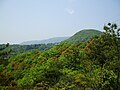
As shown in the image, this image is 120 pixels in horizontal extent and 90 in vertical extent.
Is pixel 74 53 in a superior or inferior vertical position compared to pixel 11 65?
superior

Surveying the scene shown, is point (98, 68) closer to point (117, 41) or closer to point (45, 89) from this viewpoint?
point (117, 41)

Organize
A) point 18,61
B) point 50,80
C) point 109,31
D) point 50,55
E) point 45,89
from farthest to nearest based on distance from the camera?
point 18,61 < point 50,55 < point 50,80 < point 45,89 < point 109,31

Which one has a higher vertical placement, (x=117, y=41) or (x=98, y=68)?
(x=117, y=41)

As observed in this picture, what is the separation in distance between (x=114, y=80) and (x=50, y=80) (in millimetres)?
27661

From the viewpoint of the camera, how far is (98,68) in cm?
2328

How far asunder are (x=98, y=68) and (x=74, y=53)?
95.2 ft

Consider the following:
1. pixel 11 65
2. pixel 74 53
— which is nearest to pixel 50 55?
pixel 11 65

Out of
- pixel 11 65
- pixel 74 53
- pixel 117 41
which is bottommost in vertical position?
pixel 11 65

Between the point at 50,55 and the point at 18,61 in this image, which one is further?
the point at 18,61

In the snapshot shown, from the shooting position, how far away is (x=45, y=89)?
41.4 meters

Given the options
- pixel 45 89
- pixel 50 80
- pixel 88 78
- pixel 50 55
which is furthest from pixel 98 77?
pixel 50 55

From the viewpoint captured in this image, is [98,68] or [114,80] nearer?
[114,80]

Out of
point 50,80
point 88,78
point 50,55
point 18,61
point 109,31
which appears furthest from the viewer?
point 18,61

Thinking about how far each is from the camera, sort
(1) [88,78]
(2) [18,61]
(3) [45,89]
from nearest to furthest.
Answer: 1. (1) [88,78]
2. (3) [45,89]
3. (2) [18,61]
